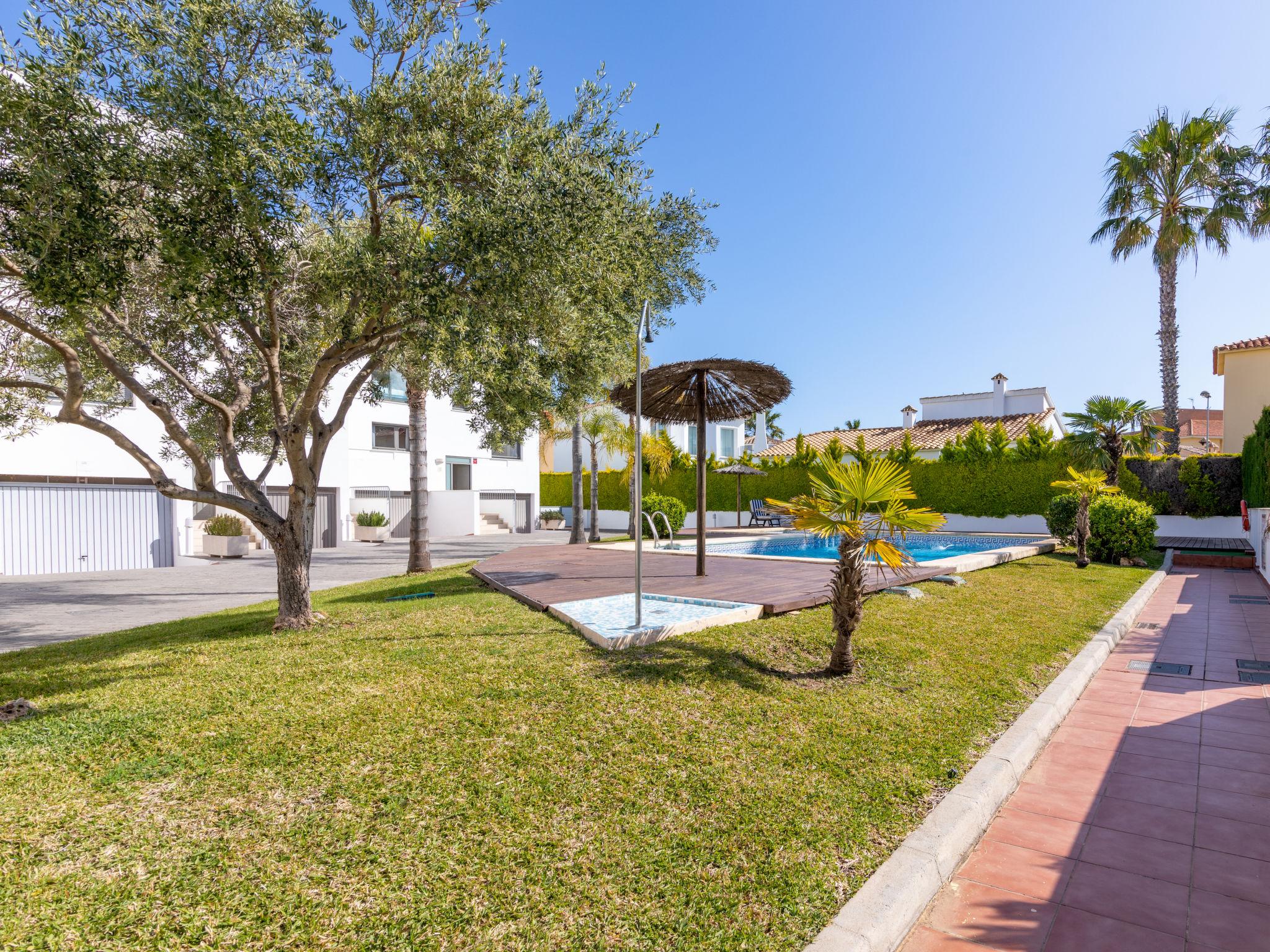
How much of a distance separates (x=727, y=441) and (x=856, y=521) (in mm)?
39961

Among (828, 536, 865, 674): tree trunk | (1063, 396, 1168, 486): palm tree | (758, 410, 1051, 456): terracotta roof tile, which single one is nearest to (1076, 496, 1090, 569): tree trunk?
(1063, 396, 1168, 486): palm tree

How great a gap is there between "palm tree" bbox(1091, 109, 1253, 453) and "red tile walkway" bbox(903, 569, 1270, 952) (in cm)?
2230

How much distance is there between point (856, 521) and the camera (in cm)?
554

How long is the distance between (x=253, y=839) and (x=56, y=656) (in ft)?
20.5

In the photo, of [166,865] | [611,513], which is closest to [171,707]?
[166,865]

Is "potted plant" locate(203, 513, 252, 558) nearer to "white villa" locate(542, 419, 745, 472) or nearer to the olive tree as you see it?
the olive tree

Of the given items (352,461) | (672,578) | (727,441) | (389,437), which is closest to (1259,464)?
(672,578)

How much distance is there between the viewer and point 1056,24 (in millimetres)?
10547

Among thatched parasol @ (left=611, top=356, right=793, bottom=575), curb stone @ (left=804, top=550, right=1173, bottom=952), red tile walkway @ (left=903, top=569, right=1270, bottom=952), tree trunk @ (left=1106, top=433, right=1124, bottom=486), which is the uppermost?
thatched parasol @ (left=611, top=356, right=793, bottom=575)

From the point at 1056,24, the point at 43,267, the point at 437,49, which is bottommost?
the point at 43,267

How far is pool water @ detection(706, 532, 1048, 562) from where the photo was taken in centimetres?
1703

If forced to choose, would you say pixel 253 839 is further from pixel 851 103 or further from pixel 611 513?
pixel 611 513

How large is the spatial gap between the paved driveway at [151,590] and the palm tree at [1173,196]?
24.9 metres

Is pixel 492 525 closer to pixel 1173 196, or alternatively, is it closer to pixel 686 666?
pixel 686 666
